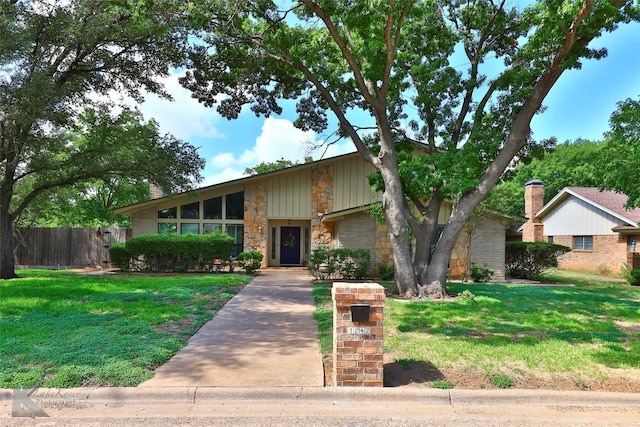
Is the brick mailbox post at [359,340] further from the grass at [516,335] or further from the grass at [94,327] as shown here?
the grass at [94,327]

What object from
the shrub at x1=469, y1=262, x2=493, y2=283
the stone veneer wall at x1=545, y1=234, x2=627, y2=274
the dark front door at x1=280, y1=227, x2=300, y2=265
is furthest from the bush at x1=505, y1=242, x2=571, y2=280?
the dark front door at x1=280, y1=227, x2=300, y2=265

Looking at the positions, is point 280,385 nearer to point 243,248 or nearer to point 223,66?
point 223,66

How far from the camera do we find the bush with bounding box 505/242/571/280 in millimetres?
16172

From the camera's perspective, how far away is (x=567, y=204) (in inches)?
934

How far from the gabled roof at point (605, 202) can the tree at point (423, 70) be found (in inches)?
447

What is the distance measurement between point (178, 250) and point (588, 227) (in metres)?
21.2

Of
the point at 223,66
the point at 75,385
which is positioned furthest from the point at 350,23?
the point at 75,385

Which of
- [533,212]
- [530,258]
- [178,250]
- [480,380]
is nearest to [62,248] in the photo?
[178,250]

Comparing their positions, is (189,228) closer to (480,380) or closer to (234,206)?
(234,206)

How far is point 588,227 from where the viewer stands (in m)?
A: 22.1

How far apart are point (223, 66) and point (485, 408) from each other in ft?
41.0

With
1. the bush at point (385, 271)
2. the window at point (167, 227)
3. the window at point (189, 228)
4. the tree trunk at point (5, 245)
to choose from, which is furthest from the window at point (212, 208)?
the bush at point (385, 271)

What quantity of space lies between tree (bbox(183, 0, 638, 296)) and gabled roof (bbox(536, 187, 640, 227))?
11.3m

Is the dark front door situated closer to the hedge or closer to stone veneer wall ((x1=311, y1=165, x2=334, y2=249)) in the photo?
stone veneer wall ((x1=311, y1=165, x2=334, y2=249))
